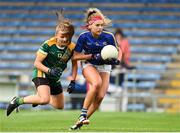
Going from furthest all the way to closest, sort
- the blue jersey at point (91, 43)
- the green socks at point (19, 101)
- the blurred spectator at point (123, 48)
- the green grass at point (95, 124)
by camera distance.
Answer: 1. the blurred spectator at point (123, 48)
2. the blue jersey at point (91, 43)
3. the green socks at point (19, 101)
4. the green grass at point (95, 124)

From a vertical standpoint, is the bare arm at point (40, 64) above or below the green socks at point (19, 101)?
above

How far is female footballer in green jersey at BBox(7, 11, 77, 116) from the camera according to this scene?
10.2 m

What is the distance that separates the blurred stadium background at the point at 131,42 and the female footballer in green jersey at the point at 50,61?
9.07 metres

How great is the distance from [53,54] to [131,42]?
605 inches

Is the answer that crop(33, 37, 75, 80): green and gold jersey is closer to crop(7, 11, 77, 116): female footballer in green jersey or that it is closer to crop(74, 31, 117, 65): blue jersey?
crop(7, 11, 77, 116): female footballer in green jersey

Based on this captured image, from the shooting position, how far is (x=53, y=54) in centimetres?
1035

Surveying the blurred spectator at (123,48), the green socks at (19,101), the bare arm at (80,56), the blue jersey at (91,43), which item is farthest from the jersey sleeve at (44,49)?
the blurred spectator at (123,48)

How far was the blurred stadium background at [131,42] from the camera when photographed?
20.5 metres

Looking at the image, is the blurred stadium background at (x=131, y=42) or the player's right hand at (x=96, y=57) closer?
the player's right hand at (x=96, y=57)

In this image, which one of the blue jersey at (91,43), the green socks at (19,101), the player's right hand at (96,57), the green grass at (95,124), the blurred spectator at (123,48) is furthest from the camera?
the blurred spectator at (123,48)

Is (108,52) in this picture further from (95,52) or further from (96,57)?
(95,52)

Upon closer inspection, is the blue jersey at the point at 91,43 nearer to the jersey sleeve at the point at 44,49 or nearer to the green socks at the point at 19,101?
the jersey sleeve at the point at 44,49

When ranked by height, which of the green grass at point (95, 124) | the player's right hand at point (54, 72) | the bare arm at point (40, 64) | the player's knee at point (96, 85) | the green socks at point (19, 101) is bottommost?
the green grass at point (95, 124)

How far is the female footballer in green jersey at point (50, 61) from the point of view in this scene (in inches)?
402
